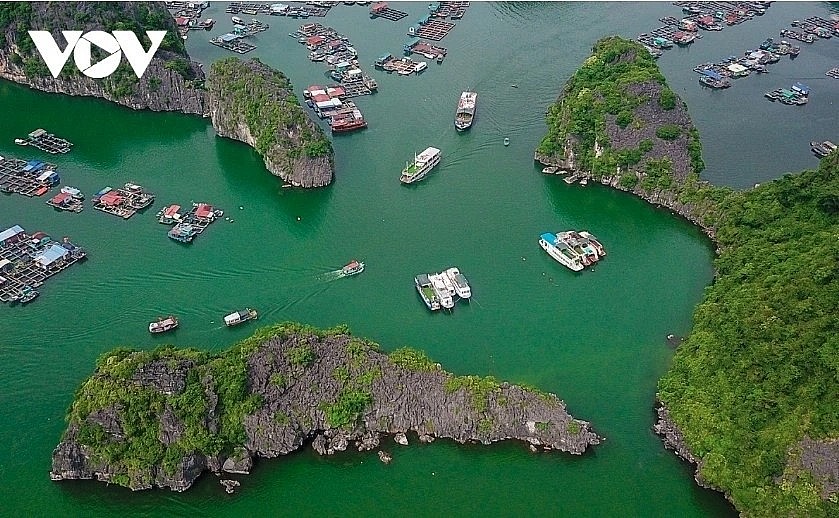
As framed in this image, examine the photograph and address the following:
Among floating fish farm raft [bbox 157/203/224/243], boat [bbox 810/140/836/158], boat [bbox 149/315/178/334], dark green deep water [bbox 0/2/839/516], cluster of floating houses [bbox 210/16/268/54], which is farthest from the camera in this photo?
cluster of floating houses [bbox 210/16/268/54]

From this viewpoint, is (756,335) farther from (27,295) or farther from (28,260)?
(28,260)

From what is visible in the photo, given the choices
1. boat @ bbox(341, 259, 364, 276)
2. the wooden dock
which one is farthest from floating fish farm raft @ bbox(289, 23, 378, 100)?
boat @ bbox(341, 259, 364, 276)

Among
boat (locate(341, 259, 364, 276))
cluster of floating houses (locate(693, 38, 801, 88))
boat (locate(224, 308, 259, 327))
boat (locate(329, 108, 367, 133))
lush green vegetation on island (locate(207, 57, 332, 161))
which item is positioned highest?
lush green vegetation on island (locate(207, 57, 332, 161))

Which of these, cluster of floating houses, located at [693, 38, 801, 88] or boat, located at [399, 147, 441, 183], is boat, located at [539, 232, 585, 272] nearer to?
boat, located at [399, 147, 441, 183]

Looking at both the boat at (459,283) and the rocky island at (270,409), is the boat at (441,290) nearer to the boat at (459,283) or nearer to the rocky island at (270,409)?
the boat at (459,283)

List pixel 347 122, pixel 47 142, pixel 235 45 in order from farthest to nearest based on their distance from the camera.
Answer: pixel 235 45 < pixel 347 122 < pixel 47 142

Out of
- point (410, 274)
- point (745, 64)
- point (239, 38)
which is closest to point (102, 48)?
point (239, 38)

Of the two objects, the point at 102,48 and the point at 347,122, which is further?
the point at 102,48
